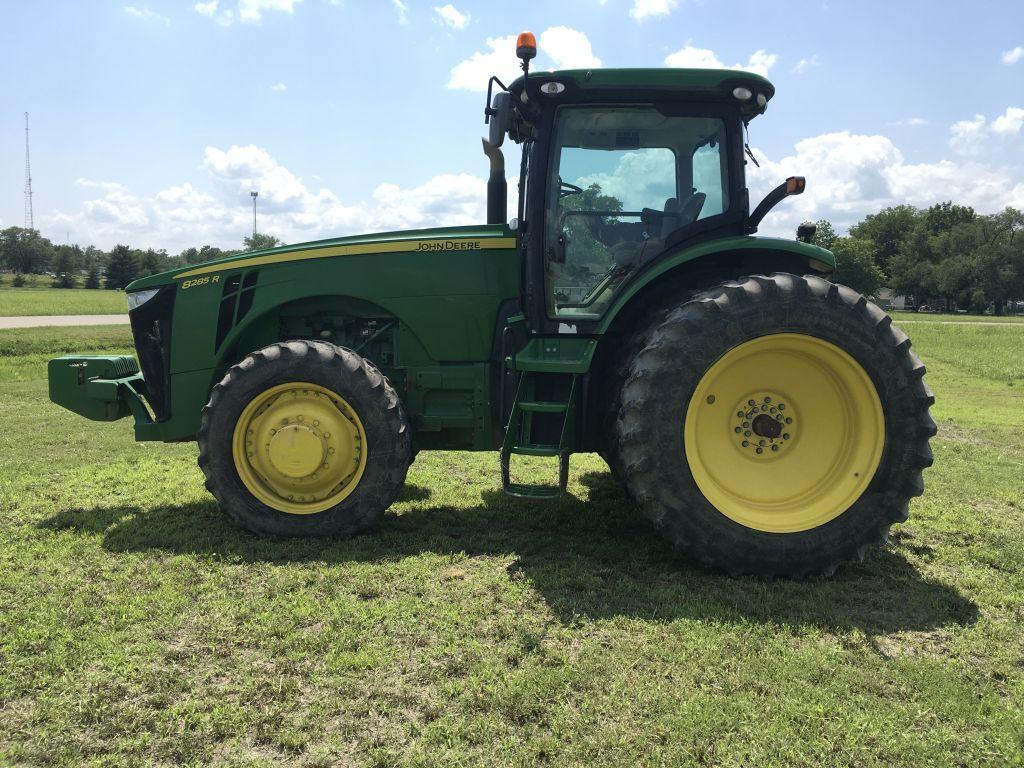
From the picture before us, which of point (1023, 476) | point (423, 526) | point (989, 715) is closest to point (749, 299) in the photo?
point (989, 715)

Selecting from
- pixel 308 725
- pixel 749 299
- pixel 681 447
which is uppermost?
pixel 749 299

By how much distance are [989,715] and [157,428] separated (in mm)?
4987

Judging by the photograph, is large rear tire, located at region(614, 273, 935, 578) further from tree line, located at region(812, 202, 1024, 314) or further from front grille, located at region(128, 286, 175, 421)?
tree line, located at region(812, 202, 1024, 314)

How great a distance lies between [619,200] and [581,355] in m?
1.02

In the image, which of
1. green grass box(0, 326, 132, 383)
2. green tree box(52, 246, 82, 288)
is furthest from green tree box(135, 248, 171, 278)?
green grass box(0, 326, 132, 383)

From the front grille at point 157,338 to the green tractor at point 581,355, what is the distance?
0.02 metres

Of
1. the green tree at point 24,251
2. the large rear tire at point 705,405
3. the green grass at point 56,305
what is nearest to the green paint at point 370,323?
the large rear tire at point 705,405

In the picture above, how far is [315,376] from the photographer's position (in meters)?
4.39

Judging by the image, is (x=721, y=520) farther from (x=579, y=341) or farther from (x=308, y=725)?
(x=308, y=725)

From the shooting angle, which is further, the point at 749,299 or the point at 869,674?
the point at 749,299

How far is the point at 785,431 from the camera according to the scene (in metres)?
4.07

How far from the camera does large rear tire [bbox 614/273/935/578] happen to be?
377cm

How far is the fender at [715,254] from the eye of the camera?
13.6 feet

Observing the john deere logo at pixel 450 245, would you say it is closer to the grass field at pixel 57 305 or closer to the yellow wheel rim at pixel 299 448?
the yellow wheel rim at pixel 299 448
